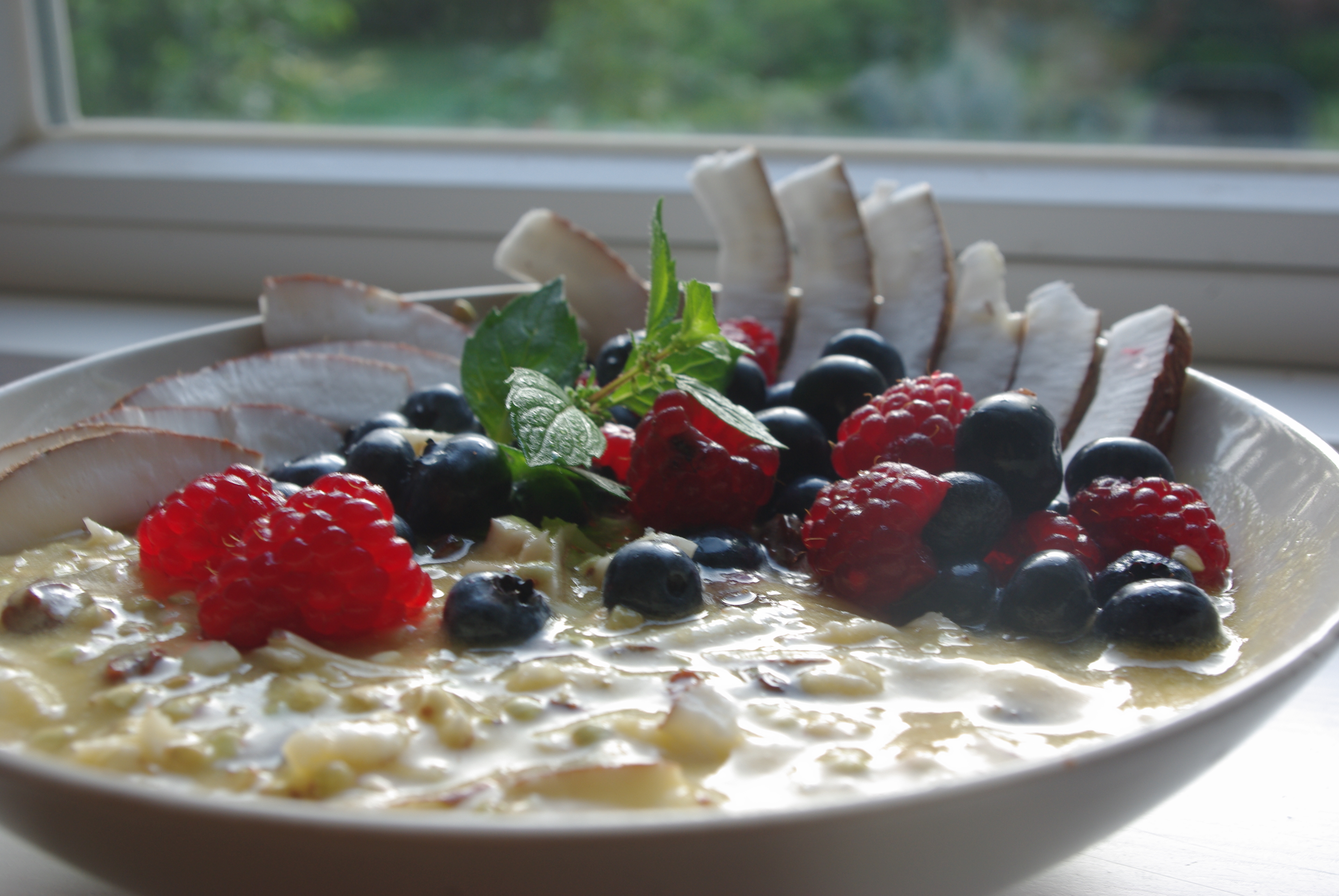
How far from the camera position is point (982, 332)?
146 centimetres

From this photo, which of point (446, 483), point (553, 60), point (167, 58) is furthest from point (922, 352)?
point (167, 58)

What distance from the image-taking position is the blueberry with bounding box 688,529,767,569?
3.39ft

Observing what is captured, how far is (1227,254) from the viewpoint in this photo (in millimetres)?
2000

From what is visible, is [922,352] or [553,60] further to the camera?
[553,60]

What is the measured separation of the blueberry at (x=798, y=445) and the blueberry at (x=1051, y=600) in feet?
0.97

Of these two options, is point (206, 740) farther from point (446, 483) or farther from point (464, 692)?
point (446, 483)

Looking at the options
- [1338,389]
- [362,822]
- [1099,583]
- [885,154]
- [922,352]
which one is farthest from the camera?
[885,154]

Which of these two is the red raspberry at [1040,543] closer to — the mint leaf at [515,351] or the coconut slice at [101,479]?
the mint leaf at [515,351]

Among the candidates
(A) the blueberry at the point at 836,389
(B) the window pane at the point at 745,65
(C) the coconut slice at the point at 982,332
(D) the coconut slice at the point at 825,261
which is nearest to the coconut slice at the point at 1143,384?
(C) the coconut slice at the point at 982,332

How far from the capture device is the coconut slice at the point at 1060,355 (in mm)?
1331

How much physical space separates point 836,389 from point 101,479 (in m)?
Result: 0.75

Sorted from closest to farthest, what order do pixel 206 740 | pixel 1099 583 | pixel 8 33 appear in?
pixel 206 740 < pixel 1099 583 < pixel 8 33

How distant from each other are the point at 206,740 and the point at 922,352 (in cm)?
98

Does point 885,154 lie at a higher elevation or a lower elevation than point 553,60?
lower
